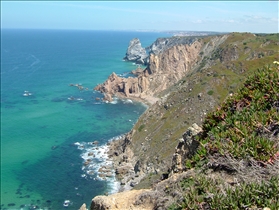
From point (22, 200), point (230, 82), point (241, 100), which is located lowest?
point (22, 200)

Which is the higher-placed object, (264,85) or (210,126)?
(264,85)

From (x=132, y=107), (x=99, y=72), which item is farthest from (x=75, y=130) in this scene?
(x=99, y=72)

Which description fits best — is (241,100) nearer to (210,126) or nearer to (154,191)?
(210,126)

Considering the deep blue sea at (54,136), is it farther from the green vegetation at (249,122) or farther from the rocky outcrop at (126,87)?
the green vegetation at (249,122)

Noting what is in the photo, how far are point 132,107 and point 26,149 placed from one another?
33523 mm

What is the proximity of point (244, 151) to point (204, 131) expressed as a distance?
426 cm

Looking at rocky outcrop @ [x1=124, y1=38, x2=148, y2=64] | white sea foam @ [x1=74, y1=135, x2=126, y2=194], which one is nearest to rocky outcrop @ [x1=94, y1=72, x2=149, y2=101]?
white sea foam @ [x1=74, y1=135, x2=126, y2=194]

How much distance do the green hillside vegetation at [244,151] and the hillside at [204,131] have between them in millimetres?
31

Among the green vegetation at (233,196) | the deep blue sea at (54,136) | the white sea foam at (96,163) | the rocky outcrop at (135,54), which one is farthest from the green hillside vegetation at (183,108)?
the rocky outcrop at (135,54)

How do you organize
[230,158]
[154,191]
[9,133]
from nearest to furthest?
[230,158] → [154,191] → [9,133]

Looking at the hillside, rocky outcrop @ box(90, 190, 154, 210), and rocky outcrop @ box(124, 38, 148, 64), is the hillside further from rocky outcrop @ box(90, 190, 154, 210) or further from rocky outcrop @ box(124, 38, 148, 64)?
rocky outcrop @ box(124, 38, 148, 64)

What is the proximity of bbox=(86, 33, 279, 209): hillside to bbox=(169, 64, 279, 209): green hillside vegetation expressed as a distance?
0.10 ft

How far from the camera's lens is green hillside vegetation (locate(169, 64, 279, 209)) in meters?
7.92

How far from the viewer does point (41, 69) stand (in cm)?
13362
